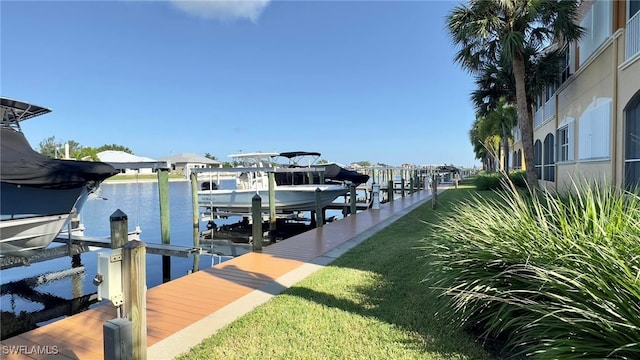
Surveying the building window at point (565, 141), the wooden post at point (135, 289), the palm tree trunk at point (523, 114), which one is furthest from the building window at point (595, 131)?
the wooden post at point (135, 289)

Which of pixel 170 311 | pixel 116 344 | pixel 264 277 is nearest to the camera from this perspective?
pixel 116 344

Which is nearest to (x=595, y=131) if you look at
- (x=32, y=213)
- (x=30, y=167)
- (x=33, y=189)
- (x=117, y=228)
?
(x=117, y=228)

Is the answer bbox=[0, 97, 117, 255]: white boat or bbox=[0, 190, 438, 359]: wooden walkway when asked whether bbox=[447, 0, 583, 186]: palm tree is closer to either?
bbox=[0, 190, 438, 359]: wooden walkway

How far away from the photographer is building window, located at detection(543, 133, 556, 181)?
1825cm

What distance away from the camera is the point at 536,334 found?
294 cm

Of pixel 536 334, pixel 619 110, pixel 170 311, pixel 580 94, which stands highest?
pixel 580 94

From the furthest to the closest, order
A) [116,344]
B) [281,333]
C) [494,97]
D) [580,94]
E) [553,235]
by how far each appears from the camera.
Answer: [494,97]
[580,94]
[281,333]
[553,235]
[116,344]

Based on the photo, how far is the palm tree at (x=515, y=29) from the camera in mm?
13406

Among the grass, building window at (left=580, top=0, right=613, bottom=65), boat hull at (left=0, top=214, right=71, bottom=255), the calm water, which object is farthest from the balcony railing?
boat hull at (left=0, top=214, right=71, bottom=255)

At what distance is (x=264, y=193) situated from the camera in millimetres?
18906

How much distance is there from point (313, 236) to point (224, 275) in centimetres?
397

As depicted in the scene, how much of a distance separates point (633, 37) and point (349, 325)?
1007 centimetres

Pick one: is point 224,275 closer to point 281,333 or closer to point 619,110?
point 281,333

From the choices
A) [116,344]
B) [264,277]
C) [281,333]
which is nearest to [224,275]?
[264,277]
